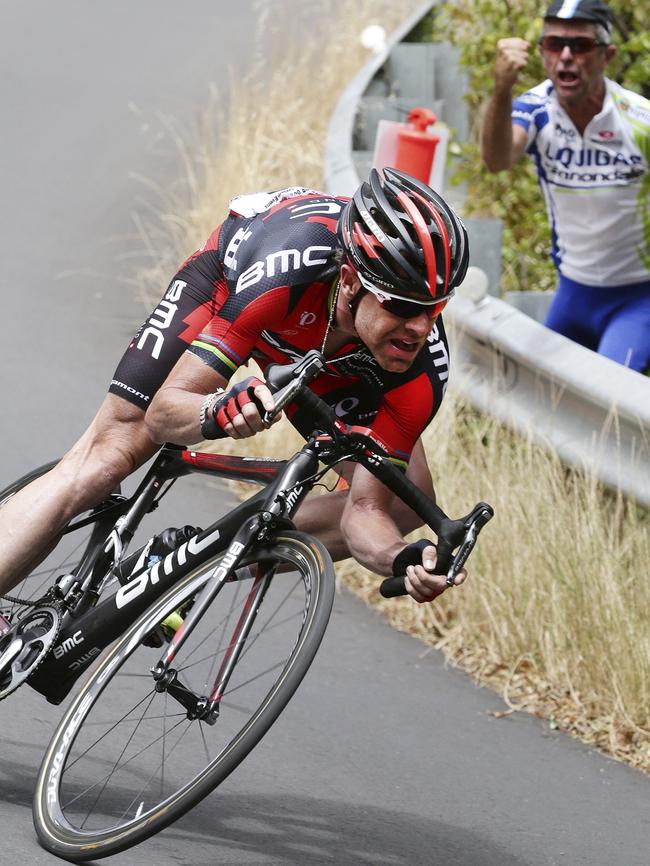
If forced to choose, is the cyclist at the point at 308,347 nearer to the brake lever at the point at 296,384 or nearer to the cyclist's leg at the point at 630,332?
the brake lever at the point at 296,384

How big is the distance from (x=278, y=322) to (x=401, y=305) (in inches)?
19.2

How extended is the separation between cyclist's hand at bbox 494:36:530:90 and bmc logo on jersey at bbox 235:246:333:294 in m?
2.78

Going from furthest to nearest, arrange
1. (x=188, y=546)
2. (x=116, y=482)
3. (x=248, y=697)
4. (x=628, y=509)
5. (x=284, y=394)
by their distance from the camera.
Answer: (x=628, y=509)
(x=248, y=697)
(x=116, y=482)
(x=188, y=546)
(x=284, y=394)

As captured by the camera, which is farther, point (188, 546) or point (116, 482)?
point (116, 482)

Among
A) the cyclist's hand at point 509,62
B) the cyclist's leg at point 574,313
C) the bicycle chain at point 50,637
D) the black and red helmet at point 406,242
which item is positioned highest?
the black and red helmet at point 406,242

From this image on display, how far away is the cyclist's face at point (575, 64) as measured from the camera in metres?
7.04

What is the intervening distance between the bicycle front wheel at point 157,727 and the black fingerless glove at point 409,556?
25 centimetres

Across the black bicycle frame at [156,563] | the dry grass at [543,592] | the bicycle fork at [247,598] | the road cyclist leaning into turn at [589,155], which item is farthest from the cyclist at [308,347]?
the road cyclist leaning into turn at [589,155]

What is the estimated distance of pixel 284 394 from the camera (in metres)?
4.14

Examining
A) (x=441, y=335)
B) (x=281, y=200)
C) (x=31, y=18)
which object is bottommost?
(x=31, y=18)

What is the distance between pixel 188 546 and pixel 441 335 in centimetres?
122

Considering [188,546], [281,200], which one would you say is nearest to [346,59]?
[281,200]

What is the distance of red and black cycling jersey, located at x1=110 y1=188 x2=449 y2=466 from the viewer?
15.2ft

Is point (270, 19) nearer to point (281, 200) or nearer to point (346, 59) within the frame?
point (346, 59)
